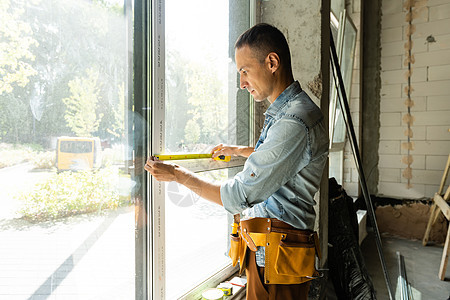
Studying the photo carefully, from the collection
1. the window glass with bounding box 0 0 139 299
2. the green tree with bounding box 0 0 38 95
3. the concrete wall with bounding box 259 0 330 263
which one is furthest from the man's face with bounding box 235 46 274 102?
the concrete wall with bounding box 259 0 330 263

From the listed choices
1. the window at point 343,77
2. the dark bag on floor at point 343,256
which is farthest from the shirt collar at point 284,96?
the window at point 343,77

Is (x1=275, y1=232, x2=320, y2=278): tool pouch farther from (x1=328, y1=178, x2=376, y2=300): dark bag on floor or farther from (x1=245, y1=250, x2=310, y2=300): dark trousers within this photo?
(x1=328, y1=178, x2=376, y2=300): dark bag on floor

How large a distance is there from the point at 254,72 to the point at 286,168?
0.40 meters

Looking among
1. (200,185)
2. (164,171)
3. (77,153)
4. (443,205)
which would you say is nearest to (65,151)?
(77,153)

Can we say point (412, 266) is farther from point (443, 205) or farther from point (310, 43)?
point (310, 43)

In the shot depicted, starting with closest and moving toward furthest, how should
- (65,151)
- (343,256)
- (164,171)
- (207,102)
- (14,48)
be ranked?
(14,48), (65,151), (164,171), (207,102), (343,256)

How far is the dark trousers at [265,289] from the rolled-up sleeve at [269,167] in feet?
1.02

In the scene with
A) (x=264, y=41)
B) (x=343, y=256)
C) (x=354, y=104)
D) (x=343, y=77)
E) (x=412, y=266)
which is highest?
(x=343, y=77)

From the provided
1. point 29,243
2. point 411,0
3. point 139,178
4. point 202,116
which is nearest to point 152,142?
point 139,178

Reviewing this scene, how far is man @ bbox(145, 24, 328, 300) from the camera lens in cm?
100

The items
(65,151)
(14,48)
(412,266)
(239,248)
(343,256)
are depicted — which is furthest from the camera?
(412,266)

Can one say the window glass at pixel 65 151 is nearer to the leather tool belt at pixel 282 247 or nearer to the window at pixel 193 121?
the window at pixel 193 121

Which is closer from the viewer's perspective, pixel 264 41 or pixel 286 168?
pixel 286 168

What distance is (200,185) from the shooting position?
3.49 feet
